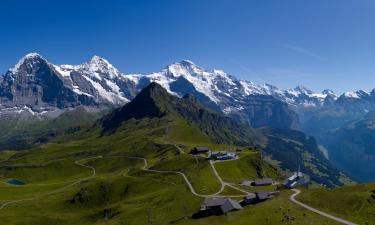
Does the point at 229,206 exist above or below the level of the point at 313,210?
below

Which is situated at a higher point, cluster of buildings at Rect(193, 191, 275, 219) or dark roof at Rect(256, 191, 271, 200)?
dark roof at Rect(256, 191, 271, 200)

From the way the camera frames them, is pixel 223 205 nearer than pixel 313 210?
No

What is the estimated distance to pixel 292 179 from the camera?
17325cm

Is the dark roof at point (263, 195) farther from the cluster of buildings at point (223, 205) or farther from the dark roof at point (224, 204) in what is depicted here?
the dark roof at point (224, 204)

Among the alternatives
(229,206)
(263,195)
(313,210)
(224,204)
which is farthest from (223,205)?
(313,210)

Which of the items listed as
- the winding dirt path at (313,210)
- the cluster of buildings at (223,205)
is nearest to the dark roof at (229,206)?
the cluster of buildings at (223,205)

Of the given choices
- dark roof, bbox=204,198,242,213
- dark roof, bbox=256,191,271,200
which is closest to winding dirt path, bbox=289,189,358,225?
dark roof, bbox=256,191,271,200

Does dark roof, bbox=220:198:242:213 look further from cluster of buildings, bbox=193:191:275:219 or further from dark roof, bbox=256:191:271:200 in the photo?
dark roof, bbox=256:191:271:200

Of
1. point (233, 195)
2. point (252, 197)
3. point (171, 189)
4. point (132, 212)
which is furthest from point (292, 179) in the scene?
point (132, 212)

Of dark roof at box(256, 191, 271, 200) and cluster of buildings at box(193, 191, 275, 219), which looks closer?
cluster of buildings at box(193, 191, 275, 219)

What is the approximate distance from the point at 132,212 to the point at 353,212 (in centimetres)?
9056

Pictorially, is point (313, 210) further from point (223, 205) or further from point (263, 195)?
point (223, 205)

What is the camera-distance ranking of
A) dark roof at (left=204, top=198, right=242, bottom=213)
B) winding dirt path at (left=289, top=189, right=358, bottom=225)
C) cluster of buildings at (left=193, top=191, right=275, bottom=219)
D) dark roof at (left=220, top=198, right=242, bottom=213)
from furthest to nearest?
cluster of buildings at (left=193, top=191, right=275, bottom=219), dark roof at (left=204, top=198, right=242, bottom=213), dark roof at (left=220, top=198, right=242, bottom=213), winding dirt path at (left=289, top=189, right=358, bottom=225)

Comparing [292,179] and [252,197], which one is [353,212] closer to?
[252,197]
